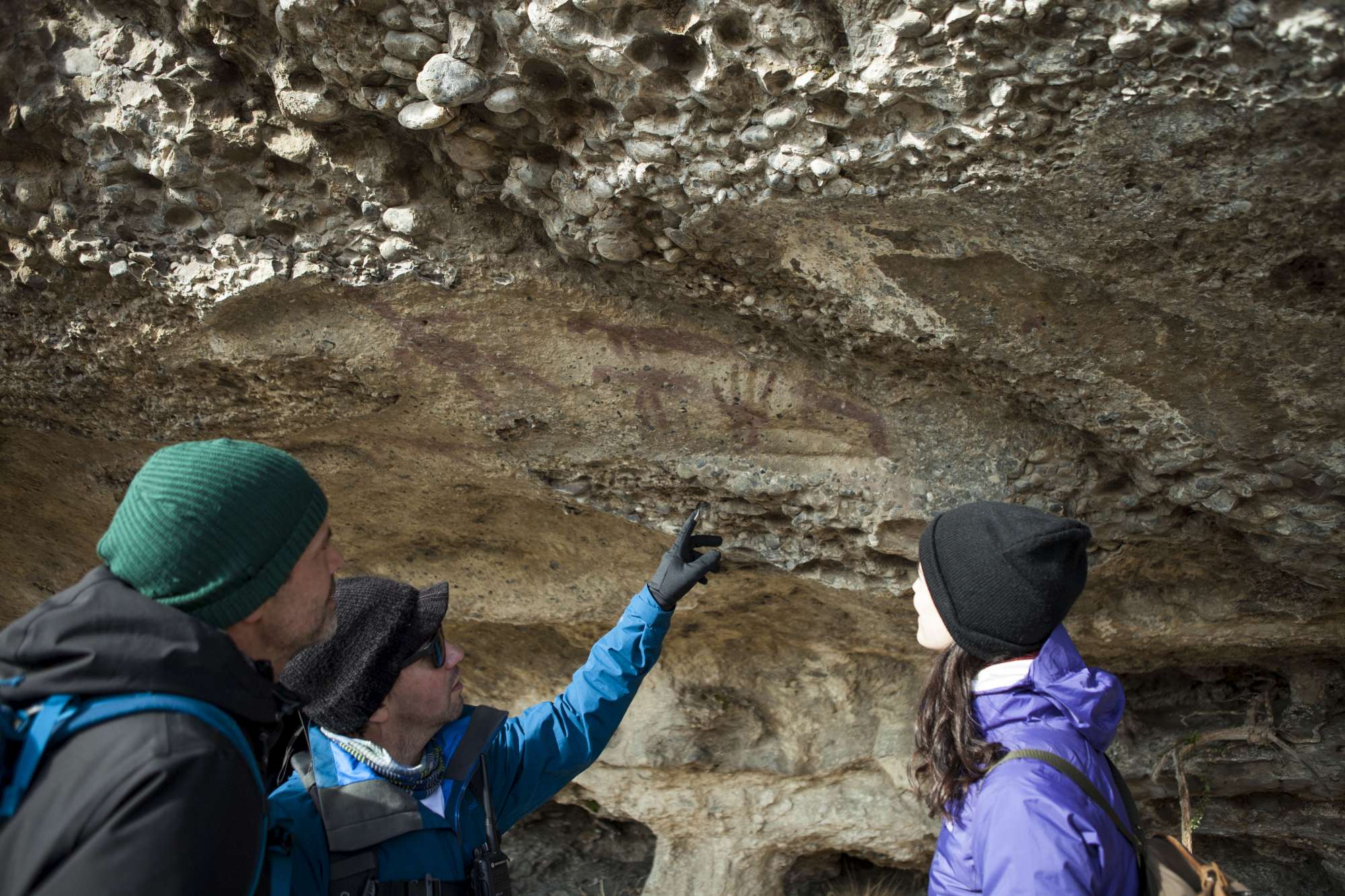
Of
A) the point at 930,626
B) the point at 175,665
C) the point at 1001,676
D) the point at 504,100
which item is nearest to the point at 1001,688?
the point at 1001,676

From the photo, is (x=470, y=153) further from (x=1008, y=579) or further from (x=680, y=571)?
(x=1008, y=579)

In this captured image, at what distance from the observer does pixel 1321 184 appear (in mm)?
1534

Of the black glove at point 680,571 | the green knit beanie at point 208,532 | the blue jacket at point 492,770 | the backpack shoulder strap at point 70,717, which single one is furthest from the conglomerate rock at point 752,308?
the backpack shoulder strap at point 70,717

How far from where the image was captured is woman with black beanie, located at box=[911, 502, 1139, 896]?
1.35 metres

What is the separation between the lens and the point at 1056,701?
1.45 meters

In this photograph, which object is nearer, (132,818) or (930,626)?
(132,818)

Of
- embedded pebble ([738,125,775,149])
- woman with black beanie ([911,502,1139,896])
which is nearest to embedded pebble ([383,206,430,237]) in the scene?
embedded pebble ([738,125,775,149])

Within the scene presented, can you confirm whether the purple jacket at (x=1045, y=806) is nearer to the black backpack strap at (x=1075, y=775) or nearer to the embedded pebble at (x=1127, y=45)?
the black backpack strap at (x=1075, y=775)

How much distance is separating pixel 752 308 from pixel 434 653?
3.47 feet

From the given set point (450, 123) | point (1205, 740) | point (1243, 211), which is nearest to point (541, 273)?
point (450, 123)

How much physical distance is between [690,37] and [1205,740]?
8.54 ft

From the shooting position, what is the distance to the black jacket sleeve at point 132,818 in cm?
95

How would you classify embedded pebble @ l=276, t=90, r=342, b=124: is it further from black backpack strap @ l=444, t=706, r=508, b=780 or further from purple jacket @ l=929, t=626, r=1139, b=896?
purple jacket @ l=929, t=626, r=1139, b=896

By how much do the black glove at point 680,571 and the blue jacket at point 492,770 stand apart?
3 cm
